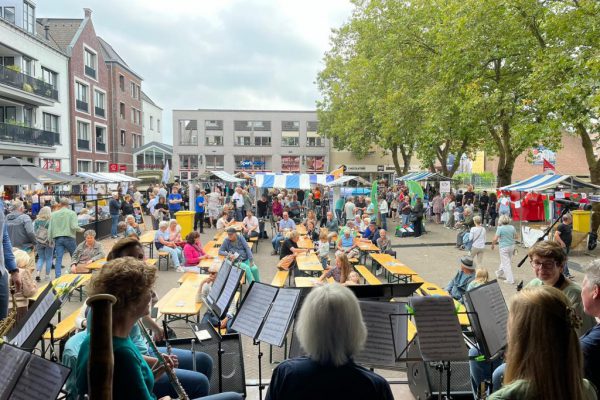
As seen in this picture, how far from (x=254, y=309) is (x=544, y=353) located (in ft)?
9.22

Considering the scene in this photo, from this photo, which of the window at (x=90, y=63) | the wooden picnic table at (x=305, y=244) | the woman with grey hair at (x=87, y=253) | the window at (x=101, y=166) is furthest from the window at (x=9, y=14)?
the wooden picnic table at (x=305, y=244)

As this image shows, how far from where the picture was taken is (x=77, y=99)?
1419 inches

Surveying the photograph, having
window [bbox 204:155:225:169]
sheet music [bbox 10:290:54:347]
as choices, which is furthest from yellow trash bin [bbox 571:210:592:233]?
window [bbox 204:155:225:169]

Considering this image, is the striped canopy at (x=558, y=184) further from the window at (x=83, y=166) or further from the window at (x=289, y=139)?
the window at (x=289, y=139)

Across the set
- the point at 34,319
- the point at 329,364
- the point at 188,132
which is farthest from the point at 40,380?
the point at 188,132

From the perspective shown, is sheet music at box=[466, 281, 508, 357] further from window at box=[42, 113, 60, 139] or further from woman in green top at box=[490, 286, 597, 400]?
window at box=[42, 113, 60, 139]

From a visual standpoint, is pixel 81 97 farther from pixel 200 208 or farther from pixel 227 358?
pixel 227 358

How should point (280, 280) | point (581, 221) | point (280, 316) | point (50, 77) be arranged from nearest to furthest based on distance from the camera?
point (280, 316) → point (280, 280) → point (581, 221) → point (50, 77)

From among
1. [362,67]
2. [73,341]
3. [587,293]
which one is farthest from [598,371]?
[362,67]

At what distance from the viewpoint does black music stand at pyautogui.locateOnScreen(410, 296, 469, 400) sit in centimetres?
364

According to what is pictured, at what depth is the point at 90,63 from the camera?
128ft

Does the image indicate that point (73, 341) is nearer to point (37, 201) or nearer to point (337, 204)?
point (337, 204)

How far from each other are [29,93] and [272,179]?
17.8m

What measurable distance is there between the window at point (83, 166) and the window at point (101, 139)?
7.44ft
